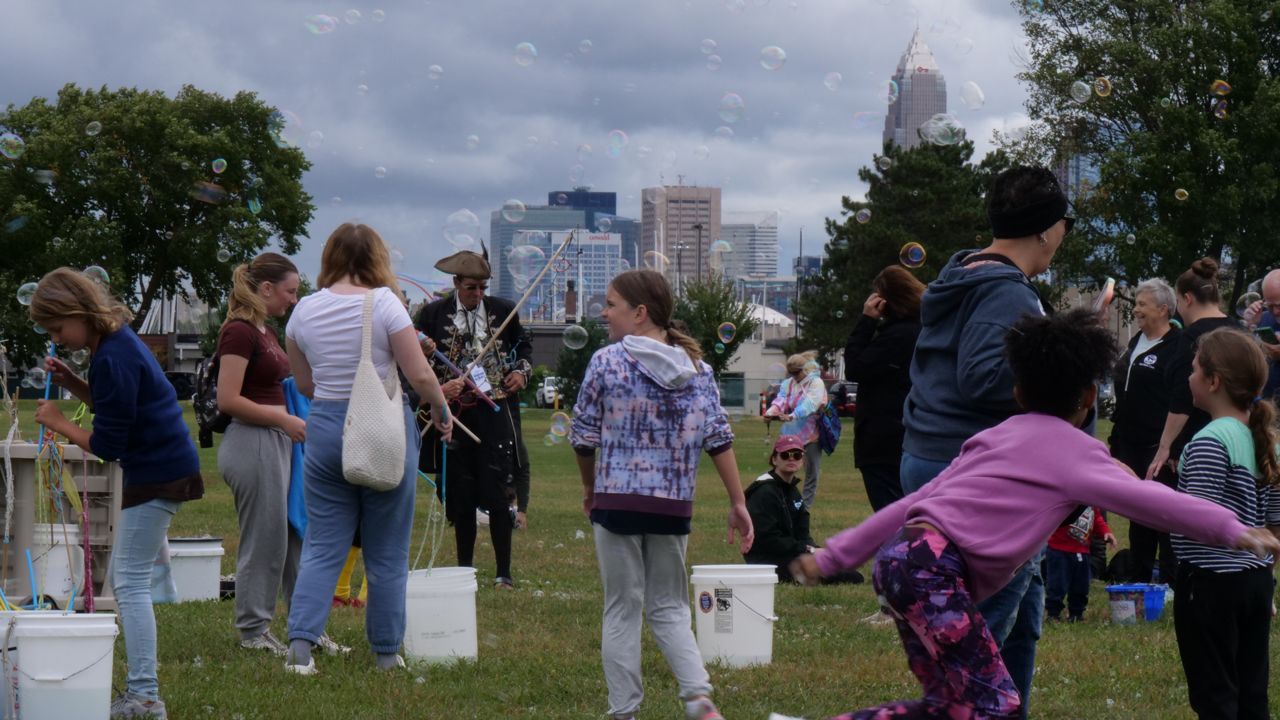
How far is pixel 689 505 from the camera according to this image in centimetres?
491

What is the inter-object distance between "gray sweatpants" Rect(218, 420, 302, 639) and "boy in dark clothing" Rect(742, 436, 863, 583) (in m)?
3.36

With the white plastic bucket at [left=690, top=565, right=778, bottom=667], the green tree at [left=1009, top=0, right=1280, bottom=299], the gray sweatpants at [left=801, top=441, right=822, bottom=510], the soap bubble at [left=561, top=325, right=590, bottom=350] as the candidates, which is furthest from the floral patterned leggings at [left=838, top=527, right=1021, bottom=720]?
the green tree at [left=1009, top=0, right=1280, bottom=299]

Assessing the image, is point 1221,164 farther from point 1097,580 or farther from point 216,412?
point 216,412

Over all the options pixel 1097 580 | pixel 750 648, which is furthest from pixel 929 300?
pixel 1097 580

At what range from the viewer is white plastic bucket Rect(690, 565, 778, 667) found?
6.15m

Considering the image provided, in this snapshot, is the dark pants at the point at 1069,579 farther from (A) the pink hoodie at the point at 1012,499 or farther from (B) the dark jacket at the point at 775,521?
(A) the pink hoodie at the point at 1012,499

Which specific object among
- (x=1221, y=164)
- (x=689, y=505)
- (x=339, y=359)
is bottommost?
(x=689, y=505)

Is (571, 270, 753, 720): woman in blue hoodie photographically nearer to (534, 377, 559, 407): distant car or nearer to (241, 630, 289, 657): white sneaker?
(241, 630, 289, 657): white sneaker

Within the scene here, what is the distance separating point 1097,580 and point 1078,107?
101ft

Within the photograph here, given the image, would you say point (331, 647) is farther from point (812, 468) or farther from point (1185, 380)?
point (812, 468)

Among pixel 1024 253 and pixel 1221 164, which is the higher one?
pixel 1221 164

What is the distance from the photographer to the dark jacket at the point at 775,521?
886cm

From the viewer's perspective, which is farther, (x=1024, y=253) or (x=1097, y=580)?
(x=1097, y=580)

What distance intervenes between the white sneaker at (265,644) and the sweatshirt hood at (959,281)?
3473mm
